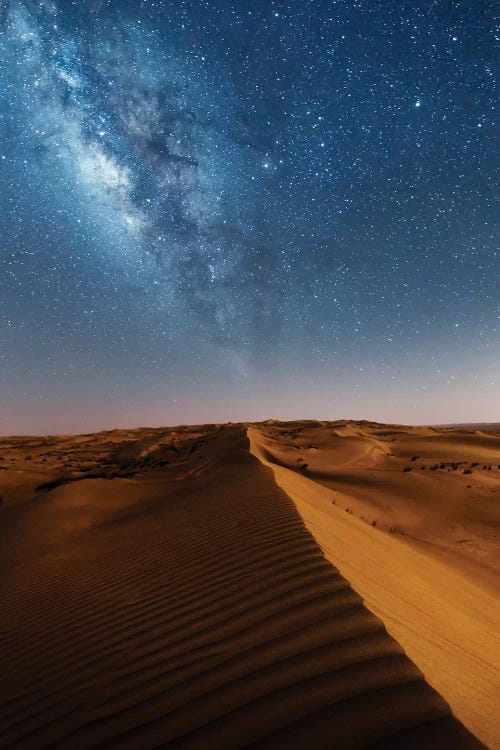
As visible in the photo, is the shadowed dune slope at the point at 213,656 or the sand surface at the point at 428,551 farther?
the sand surface at the point at 428,551

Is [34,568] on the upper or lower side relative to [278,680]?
lower

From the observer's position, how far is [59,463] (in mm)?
18250

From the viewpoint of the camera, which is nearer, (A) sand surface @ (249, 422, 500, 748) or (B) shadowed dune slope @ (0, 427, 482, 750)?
(B) shadowed dune slope @ (0, 427, 482, 750)

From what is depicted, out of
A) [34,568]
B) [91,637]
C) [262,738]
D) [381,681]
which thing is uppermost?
[381,681]

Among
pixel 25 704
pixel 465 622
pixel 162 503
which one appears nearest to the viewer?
pixel 25 704

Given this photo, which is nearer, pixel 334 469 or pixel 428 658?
pixel 428 658

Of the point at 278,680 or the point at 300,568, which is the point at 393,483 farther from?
the point at 278,680

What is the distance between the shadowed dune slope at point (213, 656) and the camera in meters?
1.65

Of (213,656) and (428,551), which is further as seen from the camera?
(428,551)

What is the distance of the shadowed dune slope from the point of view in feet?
5.41

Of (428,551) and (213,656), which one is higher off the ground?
(213,656)

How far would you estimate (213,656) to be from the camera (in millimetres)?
2238

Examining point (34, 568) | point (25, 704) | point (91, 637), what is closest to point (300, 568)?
point (91, 637)

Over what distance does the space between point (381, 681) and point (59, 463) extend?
1925cm
